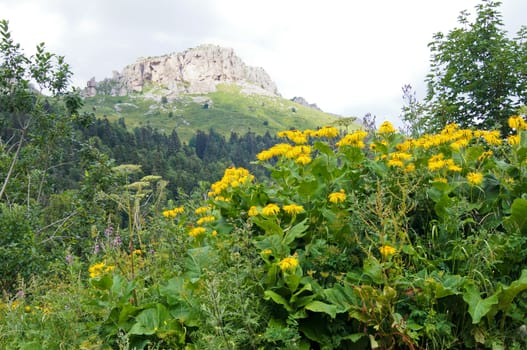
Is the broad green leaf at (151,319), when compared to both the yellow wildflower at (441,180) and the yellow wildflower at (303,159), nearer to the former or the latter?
the yellow wildflower at (303,159)

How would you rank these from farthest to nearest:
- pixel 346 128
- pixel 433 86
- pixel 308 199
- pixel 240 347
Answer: pixel 433 86 < pixel 346 128 < pixel 308 199 < pixel 240 347

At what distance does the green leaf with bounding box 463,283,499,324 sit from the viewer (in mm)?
2688

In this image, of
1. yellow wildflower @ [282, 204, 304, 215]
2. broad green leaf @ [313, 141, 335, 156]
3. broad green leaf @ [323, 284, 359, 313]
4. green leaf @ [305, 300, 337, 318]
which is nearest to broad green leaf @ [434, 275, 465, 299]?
broad green leaf @ [323, 284, 359, 313]

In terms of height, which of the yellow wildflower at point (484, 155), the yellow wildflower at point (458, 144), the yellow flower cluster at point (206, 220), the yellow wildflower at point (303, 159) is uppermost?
the yellow wildflower at point (458, 144)

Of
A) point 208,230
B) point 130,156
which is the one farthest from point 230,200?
point 130,156

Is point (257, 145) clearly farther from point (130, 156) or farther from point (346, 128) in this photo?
point (346, 128)

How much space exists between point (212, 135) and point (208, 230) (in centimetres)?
16708

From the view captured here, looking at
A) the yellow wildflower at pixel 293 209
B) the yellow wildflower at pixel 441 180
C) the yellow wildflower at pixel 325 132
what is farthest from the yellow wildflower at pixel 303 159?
the yellow wildflower at pixel 441 180

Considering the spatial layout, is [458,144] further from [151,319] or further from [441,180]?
[151,319]

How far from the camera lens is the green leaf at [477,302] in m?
2.69

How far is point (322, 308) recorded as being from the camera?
285cm

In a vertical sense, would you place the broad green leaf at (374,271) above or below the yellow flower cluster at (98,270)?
above

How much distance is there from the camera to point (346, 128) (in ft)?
16.8

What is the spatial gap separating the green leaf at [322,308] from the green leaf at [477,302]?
87cm
